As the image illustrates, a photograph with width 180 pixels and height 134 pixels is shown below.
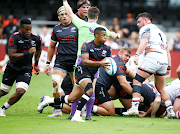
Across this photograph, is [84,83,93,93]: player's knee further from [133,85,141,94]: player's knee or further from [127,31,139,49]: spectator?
[127,31,139,49]: spectator

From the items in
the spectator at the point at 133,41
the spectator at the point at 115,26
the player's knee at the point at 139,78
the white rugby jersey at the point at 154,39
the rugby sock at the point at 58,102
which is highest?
the spectator at the point at 115,26

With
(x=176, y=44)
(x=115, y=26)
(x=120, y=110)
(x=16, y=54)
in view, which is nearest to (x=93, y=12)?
(x=16, y=54)

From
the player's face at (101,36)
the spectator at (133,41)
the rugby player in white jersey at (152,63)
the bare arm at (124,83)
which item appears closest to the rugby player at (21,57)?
the player's face at (101,36)

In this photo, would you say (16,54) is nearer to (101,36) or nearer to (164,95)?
(101,36)

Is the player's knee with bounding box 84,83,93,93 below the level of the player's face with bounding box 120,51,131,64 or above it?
below

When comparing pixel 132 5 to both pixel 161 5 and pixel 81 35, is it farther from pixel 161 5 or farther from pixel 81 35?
pixel 81 35

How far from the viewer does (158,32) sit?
22.5 feet

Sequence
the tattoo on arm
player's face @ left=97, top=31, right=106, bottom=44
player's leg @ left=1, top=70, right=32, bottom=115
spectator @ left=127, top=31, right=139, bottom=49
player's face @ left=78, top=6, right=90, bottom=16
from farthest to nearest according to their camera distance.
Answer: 1. spectator @ left=127, top=31, right=139, bottom=49
2. player's face @ left=78, top=6, right=90, bottom=16
3. the tattoo on arm
4. player's leg @ left=1, top=70, right=32, bottom=115
5. player's face @ left=97, top=31, right=106, bottom=44

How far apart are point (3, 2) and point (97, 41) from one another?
20.0m

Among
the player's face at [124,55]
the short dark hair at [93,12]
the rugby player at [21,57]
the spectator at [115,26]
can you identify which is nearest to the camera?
the short dark hair at [93,12]

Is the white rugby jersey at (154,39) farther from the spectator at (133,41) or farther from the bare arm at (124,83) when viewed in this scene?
the spectator at (133,41)

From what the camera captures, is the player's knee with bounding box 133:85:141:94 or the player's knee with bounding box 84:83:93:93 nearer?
the player's knee with bounding box 84:83:93:93


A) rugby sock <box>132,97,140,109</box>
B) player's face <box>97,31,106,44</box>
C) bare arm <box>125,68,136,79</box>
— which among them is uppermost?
player's face <box>97,31,106,44</box>

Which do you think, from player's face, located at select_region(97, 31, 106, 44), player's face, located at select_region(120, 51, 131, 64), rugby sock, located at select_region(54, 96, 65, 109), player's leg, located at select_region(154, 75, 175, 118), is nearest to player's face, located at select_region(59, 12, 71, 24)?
player's face, located at select_region(97, 31, 106, 44)
